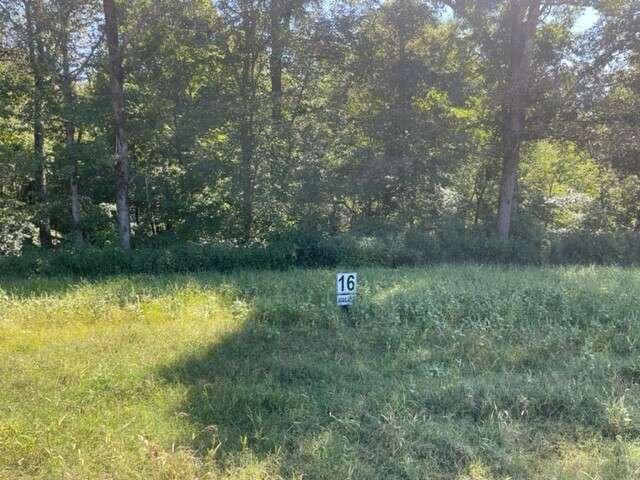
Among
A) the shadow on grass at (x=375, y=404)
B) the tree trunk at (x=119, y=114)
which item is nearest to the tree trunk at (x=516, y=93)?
the shadow on grass at (x=375, y=404)

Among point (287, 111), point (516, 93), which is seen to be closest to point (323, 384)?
point (287, 111)

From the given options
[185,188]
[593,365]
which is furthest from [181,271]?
[593,365]

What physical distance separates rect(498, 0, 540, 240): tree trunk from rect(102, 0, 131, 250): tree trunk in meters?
9.21

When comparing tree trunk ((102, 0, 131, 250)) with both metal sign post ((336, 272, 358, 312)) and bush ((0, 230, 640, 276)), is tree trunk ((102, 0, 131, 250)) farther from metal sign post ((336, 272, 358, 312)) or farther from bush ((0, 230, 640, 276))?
metal sign post ((336, 272, 358, 312))

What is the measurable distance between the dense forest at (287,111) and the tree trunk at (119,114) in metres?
0.03

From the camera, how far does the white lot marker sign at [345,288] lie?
17.5ft

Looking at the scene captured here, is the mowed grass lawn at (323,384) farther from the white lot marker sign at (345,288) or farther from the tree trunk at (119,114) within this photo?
the tree trunk at (119,114)

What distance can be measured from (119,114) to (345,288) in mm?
7240

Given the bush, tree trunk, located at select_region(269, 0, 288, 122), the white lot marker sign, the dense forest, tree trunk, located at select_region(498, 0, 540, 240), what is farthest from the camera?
tree trunk, located at select_region(498, 0, 540, 240)

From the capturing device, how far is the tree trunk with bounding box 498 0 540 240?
11.6m

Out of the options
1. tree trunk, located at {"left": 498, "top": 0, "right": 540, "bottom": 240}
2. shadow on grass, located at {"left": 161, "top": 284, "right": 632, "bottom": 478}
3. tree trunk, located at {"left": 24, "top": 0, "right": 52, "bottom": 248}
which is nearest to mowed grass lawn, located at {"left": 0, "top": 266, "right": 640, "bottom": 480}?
shadow on grass, located at {"left": 161, "top": 284, "right": 632, "bottom": 478}

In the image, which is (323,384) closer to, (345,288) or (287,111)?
(345,288)

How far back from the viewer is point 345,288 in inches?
211

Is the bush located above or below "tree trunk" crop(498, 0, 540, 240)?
below
